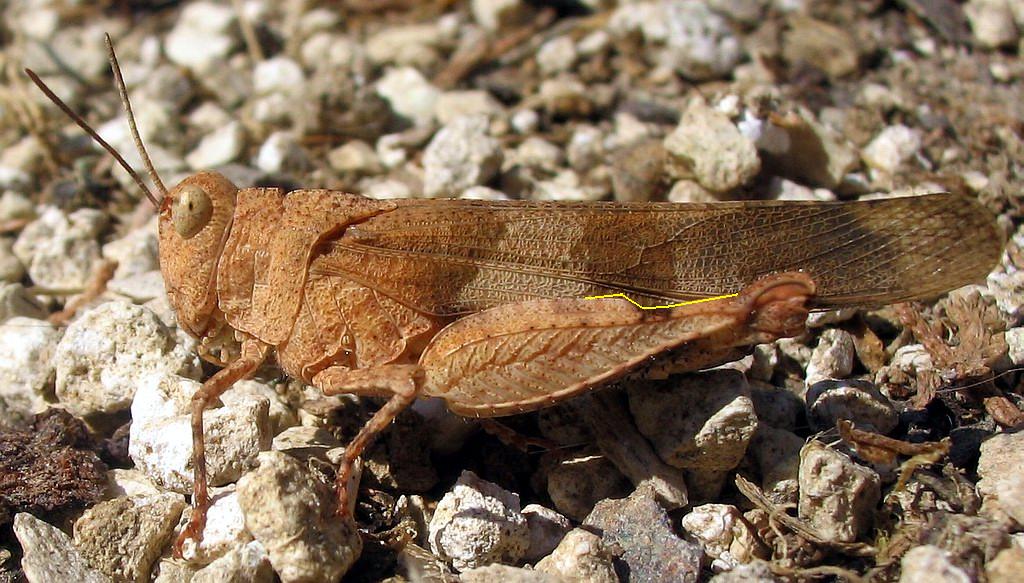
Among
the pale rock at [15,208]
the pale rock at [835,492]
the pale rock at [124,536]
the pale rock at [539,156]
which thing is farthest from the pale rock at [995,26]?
the pale rock at [15,208]

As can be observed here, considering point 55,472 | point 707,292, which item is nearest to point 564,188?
point 707,292

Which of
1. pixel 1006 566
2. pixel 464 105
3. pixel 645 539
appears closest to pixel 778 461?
pixel 645 539

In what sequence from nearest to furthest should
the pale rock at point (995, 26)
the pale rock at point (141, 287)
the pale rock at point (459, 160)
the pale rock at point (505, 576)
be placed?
1. the pale rock at point (505, 576)
2. the pale rock at point (141, 287)
3. the pale rock at point (459, 160)
4. the pale rock at point (995, 26)

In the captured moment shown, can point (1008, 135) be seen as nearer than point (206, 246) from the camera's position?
No

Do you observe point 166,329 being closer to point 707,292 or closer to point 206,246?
point 206,246

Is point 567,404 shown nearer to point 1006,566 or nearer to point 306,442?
point 306,442

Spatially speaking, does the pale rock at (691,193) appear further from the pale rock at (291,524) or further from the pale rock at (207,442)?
the pale rock at (291,524)
